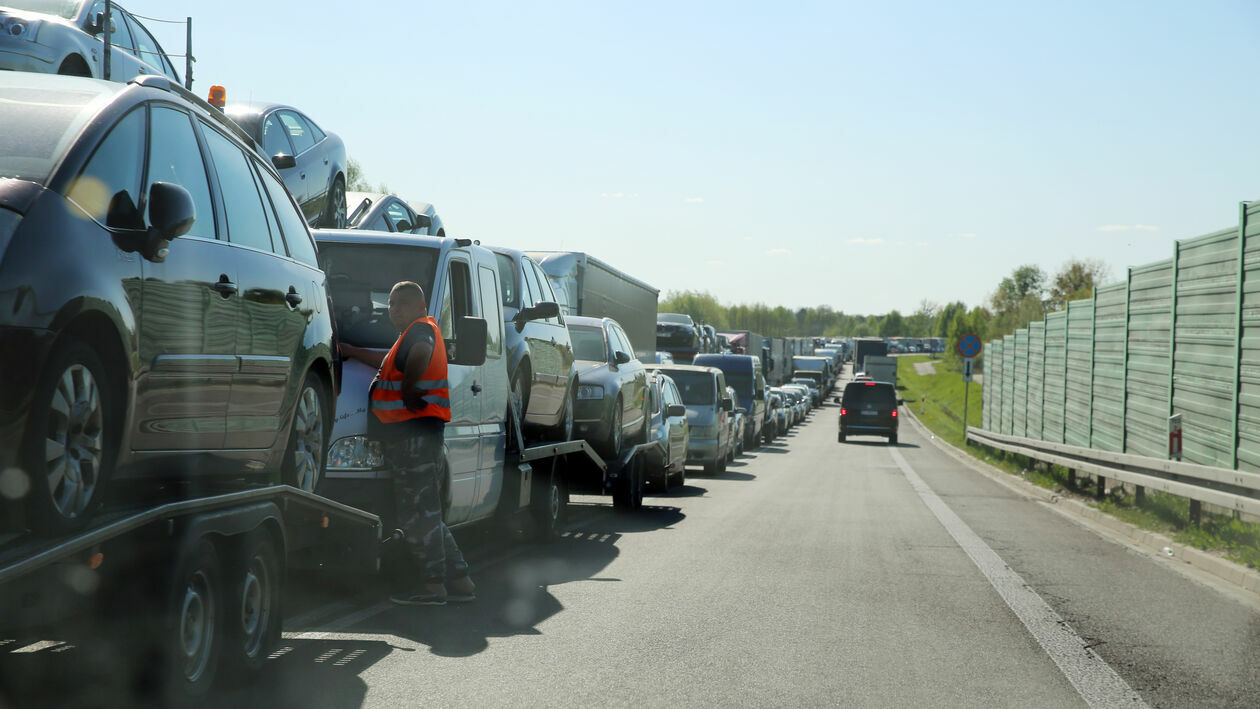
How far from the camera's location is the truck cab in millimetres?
7773

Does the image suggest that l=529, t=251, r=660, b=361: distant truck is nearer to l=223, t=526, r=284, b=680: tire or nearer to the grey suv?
the grey suv

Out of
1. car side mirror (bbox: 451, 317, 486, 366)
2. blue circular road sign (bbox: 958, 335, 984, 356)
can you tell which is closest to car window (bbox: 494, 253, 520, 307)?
car side mirror (bbox: 451, 317, 486, 366)

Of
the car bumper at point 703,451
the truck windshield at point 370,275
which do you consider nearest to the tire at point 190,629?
the truck windshield at point 370,275

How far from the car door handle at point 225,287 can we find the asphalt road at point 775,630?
1.50 meters

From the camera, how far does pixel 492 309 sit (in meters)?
9.79

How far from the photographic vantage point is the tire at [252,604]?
5.11 m

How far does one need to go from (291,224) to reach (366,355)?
195 centimetres

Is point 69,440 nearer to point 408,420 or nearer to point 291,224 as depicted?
point 291,224

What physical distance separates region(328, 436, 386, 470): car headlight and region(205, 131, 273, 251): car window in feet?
7.24

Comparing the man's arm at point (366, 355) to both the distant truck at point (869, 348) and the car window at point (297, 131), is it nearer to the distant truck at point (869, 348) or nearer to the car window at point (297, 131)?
the car window at point (297, 131)

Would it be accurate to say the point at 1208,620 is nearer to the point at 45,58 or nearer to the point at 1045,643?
the point at 1045,643

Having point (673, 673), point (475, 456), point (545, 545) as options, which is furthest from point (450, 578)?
point (545, 545)

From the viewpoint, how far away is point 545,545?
448 inches

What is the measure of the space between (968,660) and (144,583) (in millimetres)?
4213
